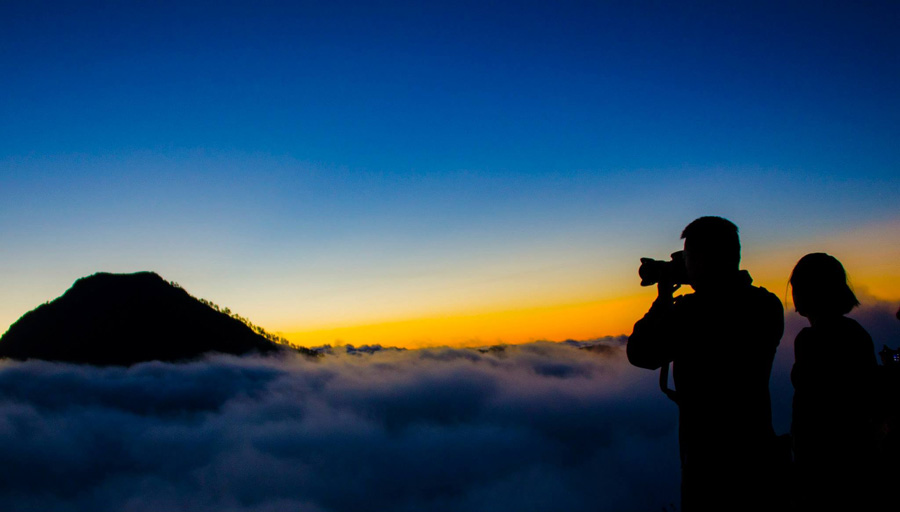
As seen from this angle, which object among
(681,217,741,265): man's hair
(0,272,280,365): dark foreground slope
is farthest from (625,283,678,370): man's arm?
(0,272,280,365): dark foreground slope

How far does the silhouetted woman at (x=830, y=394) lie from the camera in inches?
90.7

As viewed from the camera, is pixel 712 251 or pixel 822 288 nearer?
pixel 712 251

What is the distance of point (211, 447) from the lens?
164500 millimetres

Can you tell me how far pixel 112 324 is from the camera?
12975 centimetres

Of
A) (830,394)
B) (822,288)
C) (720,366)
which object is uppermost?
(822,288)

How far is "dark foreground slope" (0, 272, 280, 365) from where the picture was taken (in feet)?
417

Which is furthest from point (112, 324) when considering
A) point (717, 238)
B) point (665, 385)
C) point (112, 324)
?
point (717, 238)

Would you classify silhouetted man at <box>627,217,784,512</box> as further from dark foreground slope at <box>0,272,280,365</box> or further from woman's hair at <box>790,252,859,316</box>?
dark foreground slope at <box>0,272,280,365</box>

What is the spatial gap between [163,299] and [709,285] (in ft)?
519

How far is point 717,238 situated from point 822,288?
3.56 ft

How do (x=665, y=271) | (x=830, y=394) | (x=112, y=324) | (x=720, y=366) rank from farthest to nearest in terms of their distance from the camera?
1. (x=112, y=324)
2. (x=830, y=394)
3. (x=665, y=271)
4. (x=720, y=366)

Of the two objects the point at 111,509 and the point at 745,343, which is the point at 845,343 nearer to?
the point at 745,343

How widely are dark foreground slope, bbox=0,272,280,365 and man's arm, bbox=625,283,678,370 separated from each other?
156m

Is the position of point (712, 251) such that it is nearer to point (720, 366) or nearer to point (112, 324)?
point (720, 366)
